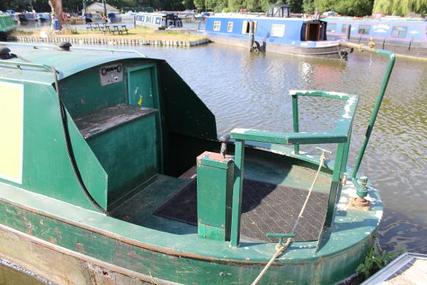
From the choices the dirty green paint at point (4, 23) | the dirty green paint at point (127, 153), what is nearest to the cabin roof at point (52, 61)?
the dirty green paint at point (127, 153)

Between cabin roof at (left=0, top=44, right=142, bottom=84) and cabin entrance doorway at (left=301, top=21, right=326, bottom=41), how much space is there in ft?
70.7

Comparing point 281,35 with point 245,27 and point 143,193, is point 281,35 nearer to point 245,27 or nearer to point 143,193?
point 245,27

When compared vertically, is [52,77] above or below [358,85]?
above

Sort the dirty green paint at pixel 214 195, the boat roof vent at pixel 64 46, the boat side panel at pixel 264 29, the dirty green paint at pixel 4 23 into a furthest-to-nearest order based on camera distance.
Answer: the boat side panel at pixel 264 29 < the dirty green paint at pixel 4 23 < the boat roof vent at pixel 64 46 < the dirty green paint at pixel 214 195

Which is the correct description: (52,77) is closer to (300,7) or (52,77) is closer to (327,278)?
(327,278)

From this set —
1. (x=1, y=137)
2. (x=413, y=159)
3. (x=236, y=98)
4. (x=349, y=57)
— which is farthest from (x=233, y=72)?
(x=1, y=137)

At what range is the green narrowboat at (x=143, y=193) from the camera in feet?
10.8

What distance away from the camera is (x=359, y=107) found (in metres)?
12.8

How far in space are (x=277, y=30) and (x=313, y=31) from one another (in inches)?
105

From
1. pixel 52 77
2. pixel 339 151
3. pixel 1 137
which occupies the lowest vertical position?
pixel 1 137

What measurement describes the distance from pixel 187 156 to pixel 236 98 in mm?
8114

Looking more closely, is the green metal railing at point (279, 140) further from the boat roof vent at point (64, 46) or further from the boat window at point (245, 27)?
the boat window at point (245, 27)

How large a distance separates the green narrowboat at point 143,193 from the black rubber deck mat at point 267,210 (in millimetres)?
21

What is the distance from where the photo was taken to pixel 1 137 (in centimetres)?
444
